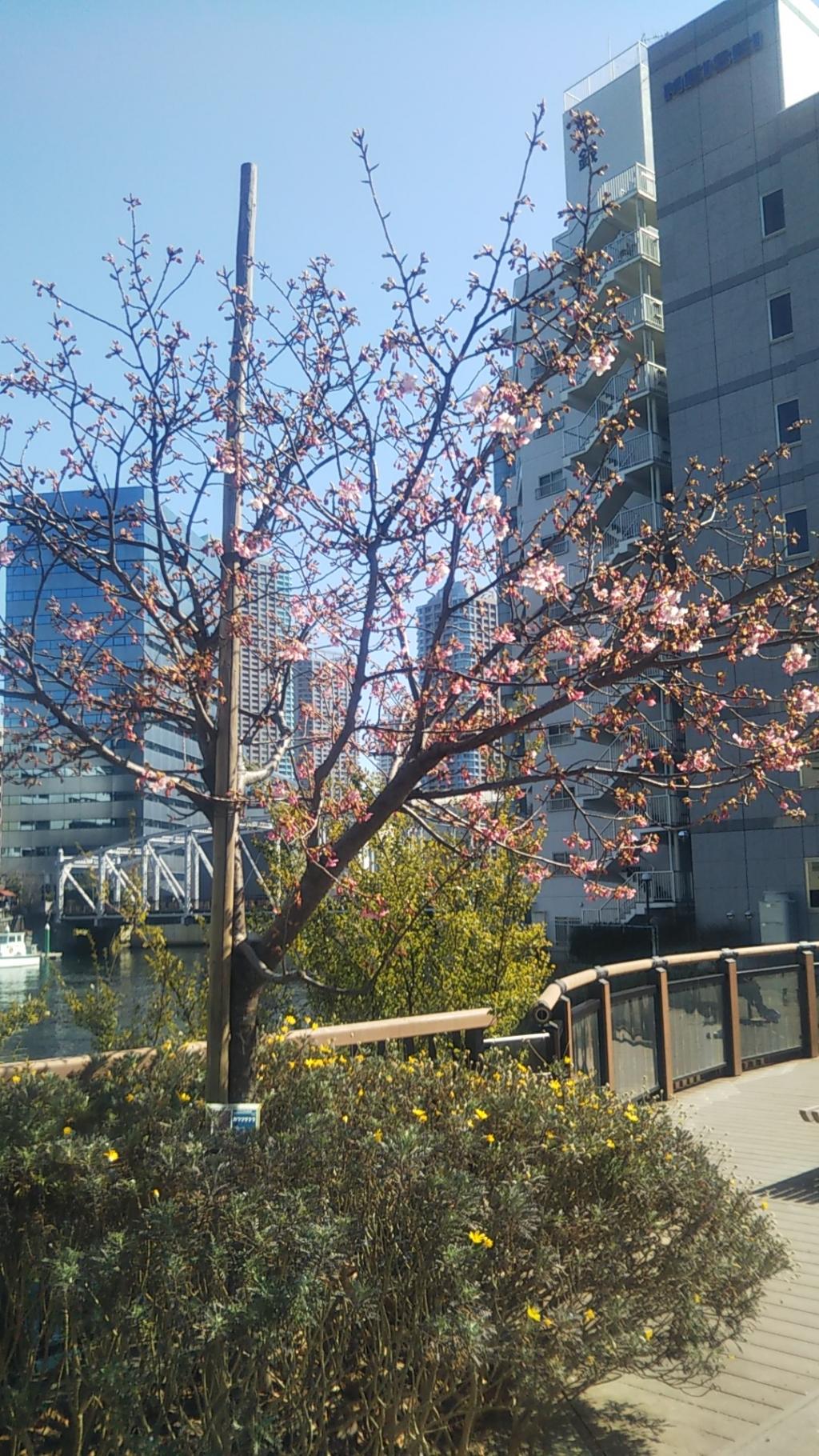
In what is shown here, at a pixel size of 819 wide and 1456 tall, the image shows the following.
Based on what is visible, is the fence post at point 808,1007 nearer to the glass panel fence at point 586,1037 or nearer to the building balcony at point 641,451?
the glass panel fence at point 586,1037

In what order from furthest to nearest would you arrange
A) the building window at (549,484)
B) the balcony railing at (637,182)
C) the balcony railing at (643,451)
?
the building window at (549,484) → the balcony railing at (637,182) → the balcony railing at (643,451)

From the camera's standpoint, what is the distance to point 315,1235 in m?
3.10

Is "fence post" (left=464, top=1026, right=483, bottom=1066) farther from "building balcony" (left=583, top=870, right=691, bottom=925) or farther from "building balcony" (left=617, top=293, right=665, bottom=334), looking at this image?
"building balcony" (left=617, top=293, right=665, bottom=334)

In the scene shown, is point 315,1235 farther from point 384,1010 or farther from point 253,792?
point 384,1010

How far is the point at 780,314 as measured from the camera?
31438 mm

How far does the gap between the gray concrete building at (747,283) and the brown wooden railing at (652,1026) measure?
18.0 m

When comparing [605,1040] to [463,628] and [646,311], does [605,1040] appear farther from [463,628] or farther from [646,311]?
[646,311]

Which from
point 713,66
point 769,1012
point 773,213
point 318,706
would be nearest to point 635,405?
point 773,213

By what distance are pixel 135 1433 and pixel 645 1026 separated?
6834mm

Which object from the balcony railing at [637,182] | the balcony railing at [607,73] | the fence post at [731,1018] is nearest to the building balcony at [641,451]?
the balcony railing at [637,182]

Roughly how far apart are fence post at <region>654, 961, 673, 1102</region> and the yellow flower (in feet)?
20.4

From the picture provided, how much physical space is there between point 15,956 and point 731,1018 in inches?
2117

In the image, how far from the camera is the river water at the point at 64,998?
13.4 meters

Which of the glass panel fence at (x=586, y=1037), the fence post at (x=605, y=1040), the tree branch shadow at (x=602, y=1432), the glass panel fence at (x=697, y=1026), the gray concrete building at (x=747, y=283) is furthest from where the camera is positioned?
the gray concrete building at (x=747, y=283)
